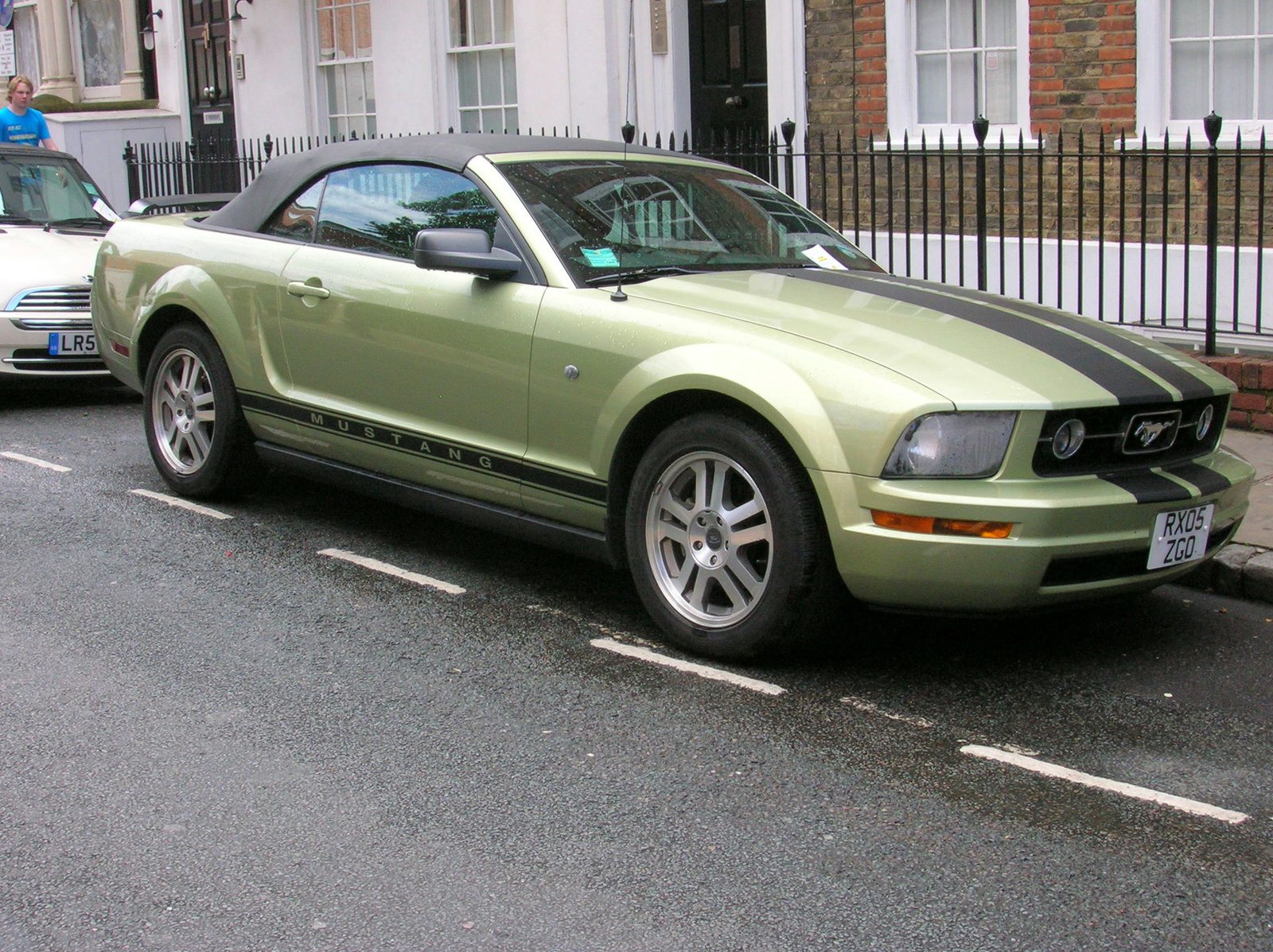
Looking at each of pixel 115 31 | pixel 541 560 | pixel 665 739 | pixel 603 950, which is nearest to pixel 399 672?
pixel 665 739

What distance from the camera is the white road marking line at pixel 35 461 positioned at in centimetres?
793

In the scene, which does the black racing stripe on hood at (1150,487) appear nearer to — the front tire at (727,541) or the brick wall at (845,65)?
the front tire at (727,541)

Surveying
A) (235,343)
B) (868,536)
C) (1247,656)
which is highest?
(235,343)

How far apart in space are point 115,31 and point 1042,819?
20560 millimetres

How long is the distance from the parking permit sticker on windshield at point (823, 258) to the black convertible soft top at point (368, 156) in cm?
74

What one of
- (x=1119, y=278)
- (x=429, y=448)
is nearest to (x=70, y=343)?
(x=429, y=448)

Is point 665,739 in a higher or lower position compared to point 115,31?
lower

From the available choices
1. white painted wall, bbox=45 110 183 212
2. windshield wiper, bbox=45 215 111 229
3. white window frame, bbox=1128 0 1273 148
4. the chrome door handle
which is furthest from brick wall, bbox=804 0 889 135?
white painted wall, bbox=45 110 183 212

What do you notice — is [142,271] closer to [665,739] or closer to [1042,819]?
[665,739]

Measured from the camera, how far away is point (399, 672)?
190 inches

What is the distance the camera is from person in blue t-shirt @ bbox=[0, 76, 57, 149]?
13.5 metres

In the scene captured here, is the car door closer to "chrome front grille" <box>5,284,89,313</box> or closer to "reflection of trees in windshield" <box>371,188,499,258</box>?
"reflection of trees in windshield" <box>371,188,499,258</box>

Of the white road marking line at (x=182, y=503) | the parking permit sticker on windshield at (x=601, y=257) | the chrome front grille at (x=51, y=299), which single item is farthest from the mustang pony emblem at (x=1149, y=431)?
the chrome front grille at (x=51, y=299)

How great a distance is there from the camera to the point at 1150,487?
15.0ft
